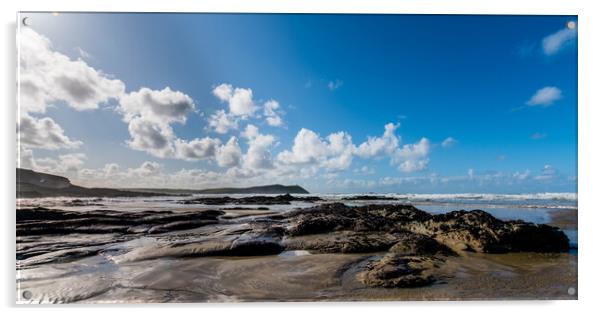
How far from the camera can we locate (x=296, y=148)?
10.5 feet

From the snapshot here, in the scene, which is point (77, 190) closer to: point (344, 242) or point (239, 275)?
point (239, 275)

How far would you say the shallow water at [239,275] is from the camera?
9.16ft

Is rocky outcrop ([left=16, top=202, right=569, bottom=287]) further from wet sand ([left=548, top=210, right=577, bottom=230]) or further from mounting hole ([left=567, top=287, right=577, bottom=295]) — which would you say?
mounting hole ([left=567, top=287, right=577, bottom=295])

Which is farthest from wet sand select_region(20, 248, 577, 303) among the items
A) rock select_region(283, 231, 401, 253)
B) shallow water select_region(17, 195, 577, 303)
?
rock select_region(283, 231, 401, 253)

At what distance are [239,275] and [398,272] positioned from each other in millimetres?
1487

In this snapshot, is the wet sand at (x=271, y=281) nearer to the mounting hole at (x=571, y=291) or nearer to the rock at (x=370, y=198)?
the mounting hole at (x=571, y=291)

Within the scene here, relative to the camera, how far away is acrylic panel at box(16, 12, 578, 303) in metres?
2.94

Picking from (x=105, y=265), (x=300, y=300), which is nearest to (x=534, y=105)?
(x=300, y=300)

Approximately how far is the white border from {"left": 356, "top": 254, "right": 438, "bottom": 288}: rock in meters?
0.23

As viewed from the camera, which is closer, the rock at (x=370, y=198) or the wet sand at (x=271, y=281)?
the wet sand at (x=271, y=281)

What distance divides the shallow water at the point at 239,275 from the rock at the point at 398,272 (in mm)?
65

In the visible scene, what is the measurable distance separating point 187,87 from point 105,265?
1.90 meters

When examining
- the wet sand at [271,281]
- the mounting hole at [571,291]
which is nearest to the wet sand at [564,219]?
the wet sand at [271,281]
